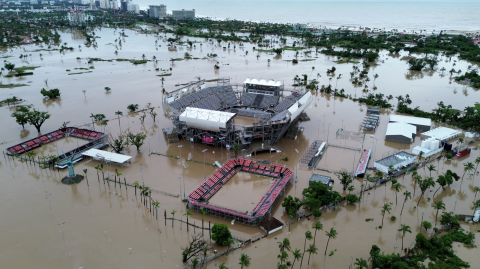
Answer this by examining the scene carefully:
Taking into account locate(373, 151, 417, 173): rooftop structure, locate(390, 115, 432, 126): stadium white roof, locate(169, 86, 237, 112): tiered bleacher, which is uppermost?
locate(169, 86, 237, 112): tiered bleacher

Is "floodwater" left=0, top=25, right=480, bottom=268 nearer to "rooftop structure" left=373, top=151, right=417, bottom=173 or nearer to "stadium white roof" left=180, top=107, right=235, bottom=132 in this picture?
"rooftop structure" left=373, top=151, right=417, bottom=173

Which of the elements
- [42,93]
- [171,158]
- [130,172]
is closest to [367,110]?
[171,158]

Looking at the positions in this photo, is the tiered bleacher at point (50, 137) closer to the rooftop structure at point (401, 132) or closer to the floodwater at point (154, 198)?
the floodwater at point (154, 198)

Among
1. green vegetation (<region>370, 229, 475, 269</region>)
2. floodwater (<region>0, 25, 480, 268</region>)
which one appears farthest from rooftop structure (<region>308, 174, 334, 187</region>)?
green vegetation (<region>370, 229, 475, 269</region>)

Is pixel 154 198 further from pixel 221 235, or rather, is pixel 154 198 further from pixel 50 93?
pixel 50 93

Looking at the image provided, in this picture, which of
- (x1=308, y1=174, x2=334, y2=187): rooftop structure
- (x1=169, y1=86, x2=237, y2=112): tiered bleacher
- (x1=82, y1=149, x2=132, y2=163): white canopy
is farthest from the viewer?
(x1=169, y1=86, x2=237, y2=112): tiered bleacher

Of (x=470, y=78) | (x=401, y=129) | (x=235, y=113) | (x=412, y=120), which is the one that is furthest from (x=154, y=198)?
(x=470, y=78)

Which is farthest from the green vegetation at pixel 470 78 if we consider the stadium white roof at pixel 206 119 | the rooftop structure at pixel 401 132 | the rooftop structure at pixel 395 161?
the stadium white roof at pixel 206 119
